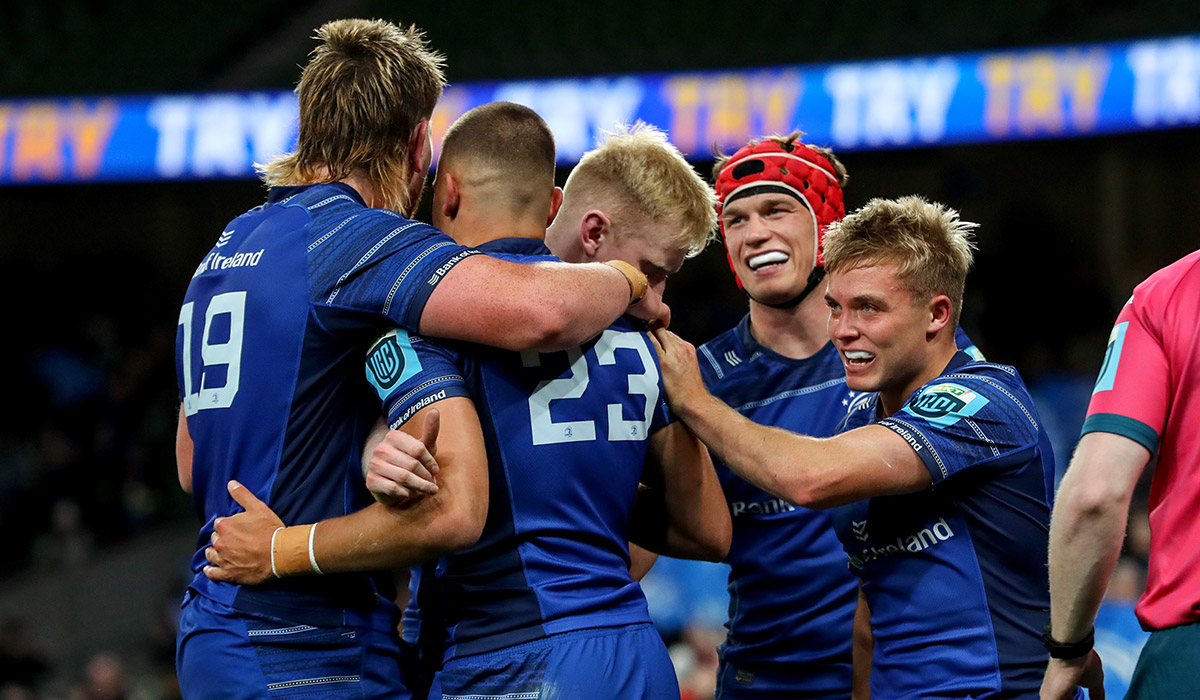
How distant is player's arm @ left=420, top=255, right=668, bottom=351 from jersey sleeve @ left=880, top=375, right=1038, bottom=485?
0.86 metres

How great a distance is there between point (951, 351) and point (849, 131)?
26.5ft

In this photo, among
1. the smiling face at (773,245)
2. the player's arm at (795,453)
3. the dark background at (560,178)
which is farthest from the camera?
the dark background at (560,178)

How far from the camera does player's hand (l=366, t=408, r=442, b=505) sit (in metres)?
2.51

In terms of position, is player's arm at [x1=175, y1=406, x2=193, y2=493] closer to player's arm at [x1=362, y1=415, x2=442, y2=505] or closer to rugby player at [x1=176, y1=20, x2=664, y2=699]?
rugby player at [x1=176, y1=20, x2=664, y2=699]

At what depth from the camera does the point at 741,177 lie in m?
4.09

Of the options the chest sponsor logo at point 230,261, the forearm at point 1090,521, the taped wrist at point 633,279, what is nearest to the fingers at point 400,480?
the chest sponsor logo at point 230,261

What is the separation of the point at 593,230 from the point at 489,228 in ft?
1.26

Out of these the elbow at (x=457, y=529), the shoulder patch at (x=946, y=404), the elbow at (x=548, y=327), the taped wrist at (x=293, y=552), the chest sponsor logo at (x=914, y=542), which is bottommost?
the chest sponsor logo at (x=914, y=542)

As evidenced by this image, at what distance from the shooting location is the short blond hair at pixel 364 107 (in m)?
2.91

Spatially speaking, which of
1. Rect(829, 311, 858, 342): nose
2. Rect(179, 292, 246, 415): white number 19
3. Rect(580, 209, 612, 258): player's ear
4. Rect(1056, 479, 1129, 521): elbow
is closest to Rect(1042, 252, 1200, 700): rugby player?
Rect(1056, 479, 1129, 521): elbow

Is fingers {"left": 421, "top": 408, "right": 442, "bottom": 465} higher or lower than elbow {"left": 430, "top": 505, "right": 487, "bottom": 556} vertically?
higher

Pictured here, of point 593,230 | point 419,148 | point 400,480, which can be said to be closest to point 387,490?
point 400,480

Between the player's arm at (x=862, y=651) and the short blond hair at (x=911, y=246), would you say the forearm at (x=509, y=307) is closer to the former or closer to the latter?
the short blond hair at (x=911, y=246)

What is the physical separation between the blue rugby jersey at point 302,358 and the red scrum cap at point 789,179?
5.20ft
